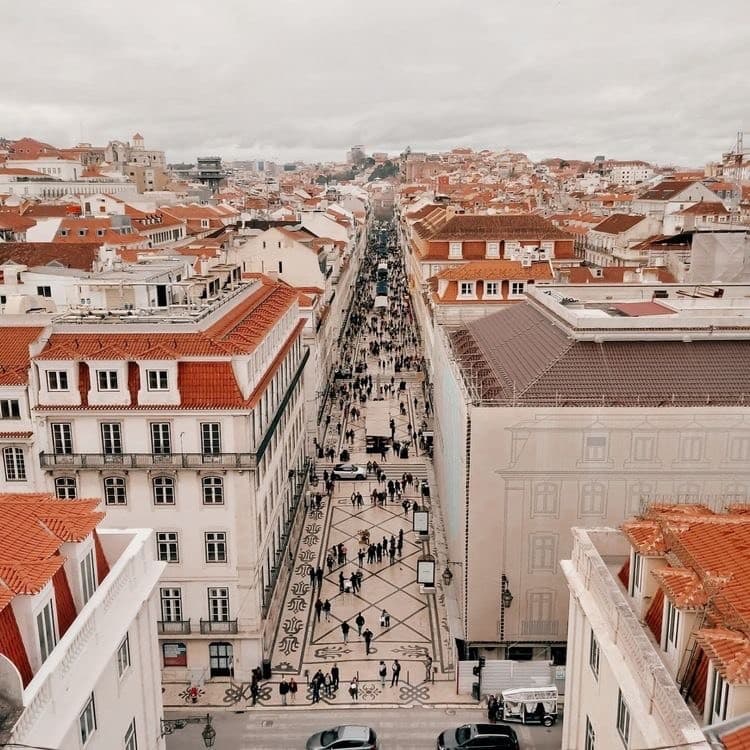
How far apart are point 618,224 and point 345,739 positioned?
69013 mm

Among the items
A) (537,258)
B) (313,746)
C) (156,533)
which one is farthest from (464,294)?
(313,746)

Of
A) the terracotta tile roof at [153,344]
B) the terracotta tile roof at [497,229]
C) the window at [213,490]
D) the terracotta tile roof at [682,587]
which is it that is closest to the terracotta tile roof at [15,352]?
the terracotta tile roof at [153,344]

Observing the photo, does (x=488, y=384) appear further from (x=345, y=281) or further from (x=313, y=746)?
(x=345, y=281)

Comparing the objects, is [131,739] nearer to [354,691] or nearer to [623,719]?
[623,719]

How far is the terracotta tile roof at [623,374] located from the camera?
2686cm

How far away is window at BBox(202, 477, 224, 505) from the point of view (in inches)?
1058

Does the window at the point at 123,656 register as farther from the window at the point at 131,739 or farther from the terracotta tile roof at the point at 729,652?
the terracotta tile roof at the point at 729,652

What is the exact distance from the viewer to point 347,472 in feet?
156

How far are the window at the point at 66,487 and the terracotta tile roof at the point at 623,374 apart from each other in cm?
1467

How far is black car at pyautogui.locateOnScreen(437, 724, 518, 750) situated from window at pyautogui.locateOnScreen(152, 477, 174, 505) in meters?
11.8

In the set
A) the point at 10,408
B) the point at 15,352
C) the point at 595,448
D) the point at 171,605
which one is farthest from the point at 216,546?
the point at 595,448

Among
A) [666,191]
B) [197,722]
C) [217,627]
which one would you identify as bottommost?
[197,722]

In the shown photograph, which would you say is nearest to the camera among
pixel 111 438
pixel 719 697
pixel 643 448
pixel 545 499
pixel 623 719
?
pixel 719 697

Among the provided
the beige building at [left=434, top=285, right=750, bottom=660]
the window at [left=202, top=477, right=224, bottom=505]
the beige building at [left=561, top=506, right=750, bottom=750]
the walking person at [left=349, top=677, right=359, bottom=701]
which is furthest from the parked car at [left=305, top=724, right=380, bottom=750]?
the beige building at [left=561, top=506, right=750, bottom=750]
